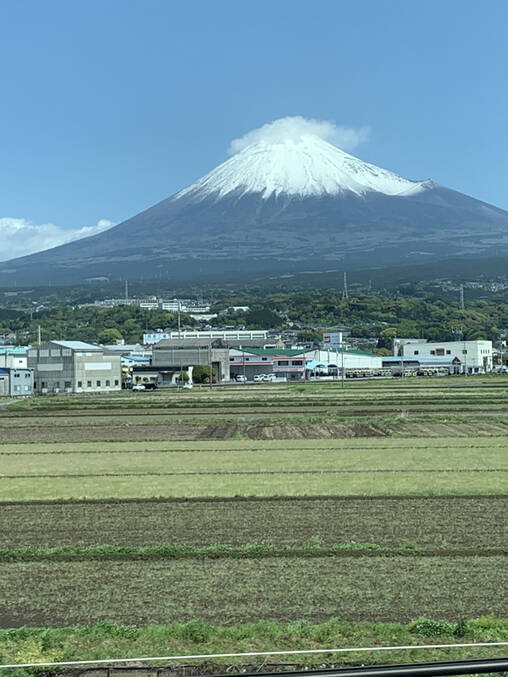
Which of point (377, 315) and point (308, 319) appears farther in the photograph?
point (308, 319)

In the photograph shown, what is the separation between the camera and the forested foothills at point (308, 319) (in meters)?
104

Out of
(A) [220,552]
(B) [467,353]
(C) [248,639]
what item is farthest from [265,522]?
(B) [467,353]

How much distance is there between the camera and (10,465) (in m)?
16.8

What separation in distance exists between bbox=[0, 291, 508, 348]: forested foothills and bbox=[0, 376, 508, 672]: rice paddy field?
8132cm

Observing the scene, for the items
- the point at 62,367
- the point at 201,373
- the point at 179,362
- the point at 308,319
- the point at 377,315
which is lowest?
the point at 201,373

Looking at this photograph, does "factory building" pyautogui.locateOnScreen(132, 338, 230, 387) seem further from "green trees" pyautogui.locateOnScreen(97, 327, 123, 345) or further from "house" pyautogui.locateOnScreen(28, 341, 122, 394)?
"green trees" pyautogui.locateOnScreen(97, 327, 123, 345)

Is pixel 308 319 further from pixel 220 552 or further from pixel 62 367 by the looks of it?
pixel 220 552

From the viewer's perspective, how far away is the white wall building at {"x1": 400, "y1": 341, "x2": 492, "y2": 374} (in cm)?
7138

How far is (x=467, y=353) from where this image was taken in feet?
235

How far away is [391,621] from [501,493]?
6380mm

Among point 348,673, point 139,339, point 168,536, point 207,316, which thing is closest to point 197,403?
point 168,536

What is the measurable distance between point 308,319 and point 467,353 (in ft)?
177

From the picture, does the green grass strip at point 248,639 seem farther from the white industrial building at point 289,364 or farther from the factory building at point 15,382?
the white industrial building at point 289,364

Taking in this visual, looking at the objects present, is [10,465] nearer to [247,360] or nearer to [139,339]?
[247,360]
